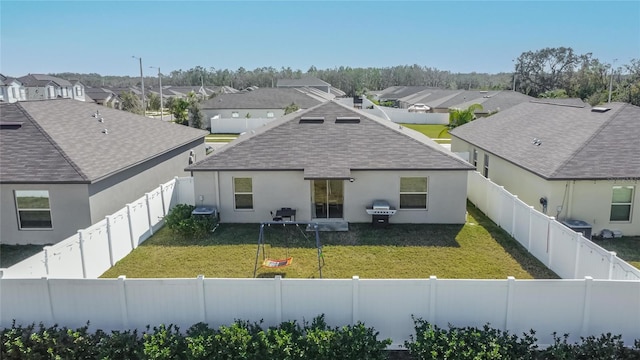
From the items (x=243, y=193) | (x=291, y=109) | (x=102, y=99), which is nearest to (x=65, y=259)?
(x=243, y=193)

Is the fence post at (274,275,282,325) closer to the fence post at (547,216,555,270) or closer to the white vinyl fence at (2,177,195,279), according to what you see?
the white vinyl fence at (2,177,195,279)

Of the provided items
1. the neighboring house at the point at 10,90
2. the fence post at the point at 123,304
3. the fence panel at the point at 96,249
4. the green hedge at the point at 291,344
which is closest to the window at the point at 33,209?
the fence panel at the point at 96,249

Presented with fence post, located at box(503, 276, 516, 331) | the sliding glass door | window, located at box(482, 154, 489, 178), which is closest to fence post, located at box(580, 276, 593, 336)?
fence post, located at box(503, 276, 516, 331)

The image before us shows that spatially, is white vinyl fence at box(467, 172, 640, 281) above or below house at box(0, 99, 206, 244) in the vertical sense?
below

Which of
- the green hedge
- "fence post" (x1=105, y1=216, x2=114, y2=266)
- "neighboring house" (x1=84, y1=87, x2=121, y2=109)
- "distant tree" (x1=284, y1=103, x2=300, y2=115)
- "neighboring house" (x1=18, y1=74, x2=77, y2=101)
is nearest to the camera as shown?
the green hedge

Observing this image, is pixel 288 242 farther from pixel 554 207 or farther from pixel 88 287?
pixel 554 207
